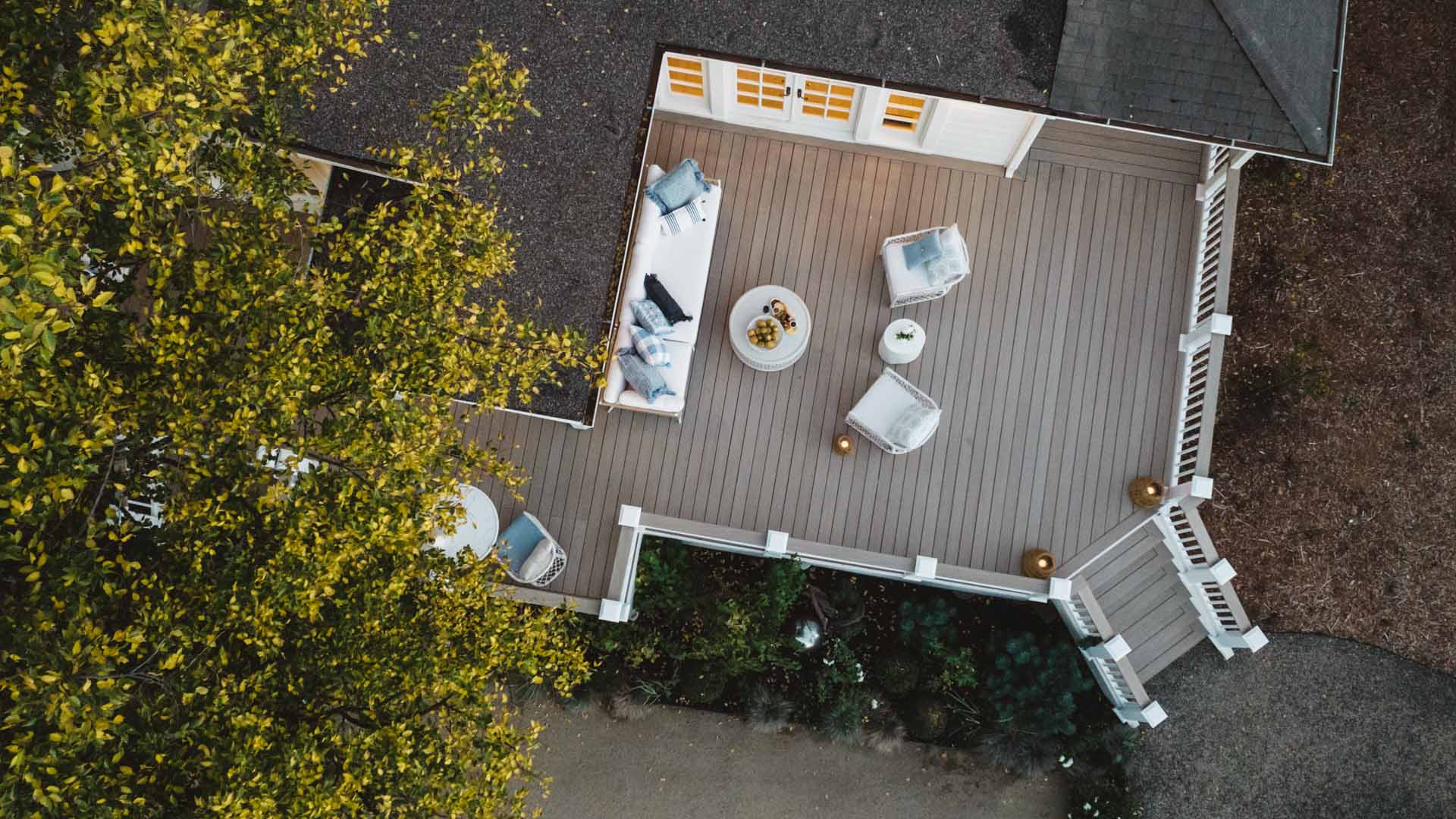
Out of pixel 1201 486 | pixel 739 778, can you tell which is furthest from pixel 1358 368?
pixel 739 778

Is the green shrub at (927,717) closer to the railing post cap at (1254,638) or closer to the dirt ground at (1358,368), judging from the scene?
the railing post cap at (1254,638)

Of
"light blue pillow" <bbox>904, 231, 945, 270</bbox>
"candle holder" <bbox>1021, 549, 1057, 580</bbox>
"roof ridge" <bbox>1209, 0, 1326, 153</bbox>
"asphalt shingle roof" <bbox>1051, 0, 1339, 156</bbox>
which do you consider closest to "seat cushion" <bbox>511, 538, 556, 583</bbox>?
"light blue pillow" <bbox>904, 231, 945, 270</bbox>

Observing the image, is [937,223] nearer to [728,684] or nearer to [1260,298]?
[1260,298]

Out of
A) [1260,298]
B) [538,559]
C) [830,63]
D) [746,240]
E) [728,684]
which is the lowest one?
[728,684]

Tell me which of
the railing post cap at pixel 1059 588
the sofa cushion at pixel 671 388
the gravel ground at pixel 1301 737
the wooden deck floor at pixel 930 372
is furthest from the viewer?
the gravel ground at pixel 1301 737

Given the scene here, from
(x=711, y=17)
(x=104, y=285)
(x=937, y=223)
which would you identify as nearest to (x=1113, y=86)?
(x=937, y=223)

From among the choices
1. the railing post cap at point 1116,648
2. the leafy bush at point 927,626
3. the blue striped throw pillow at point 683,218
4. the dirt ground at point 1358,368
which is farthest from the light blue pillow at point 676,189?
the dirt ground at point 1358,368

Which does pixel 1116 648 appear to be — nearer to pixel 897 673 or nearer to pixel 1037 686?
pixel 1037 686
